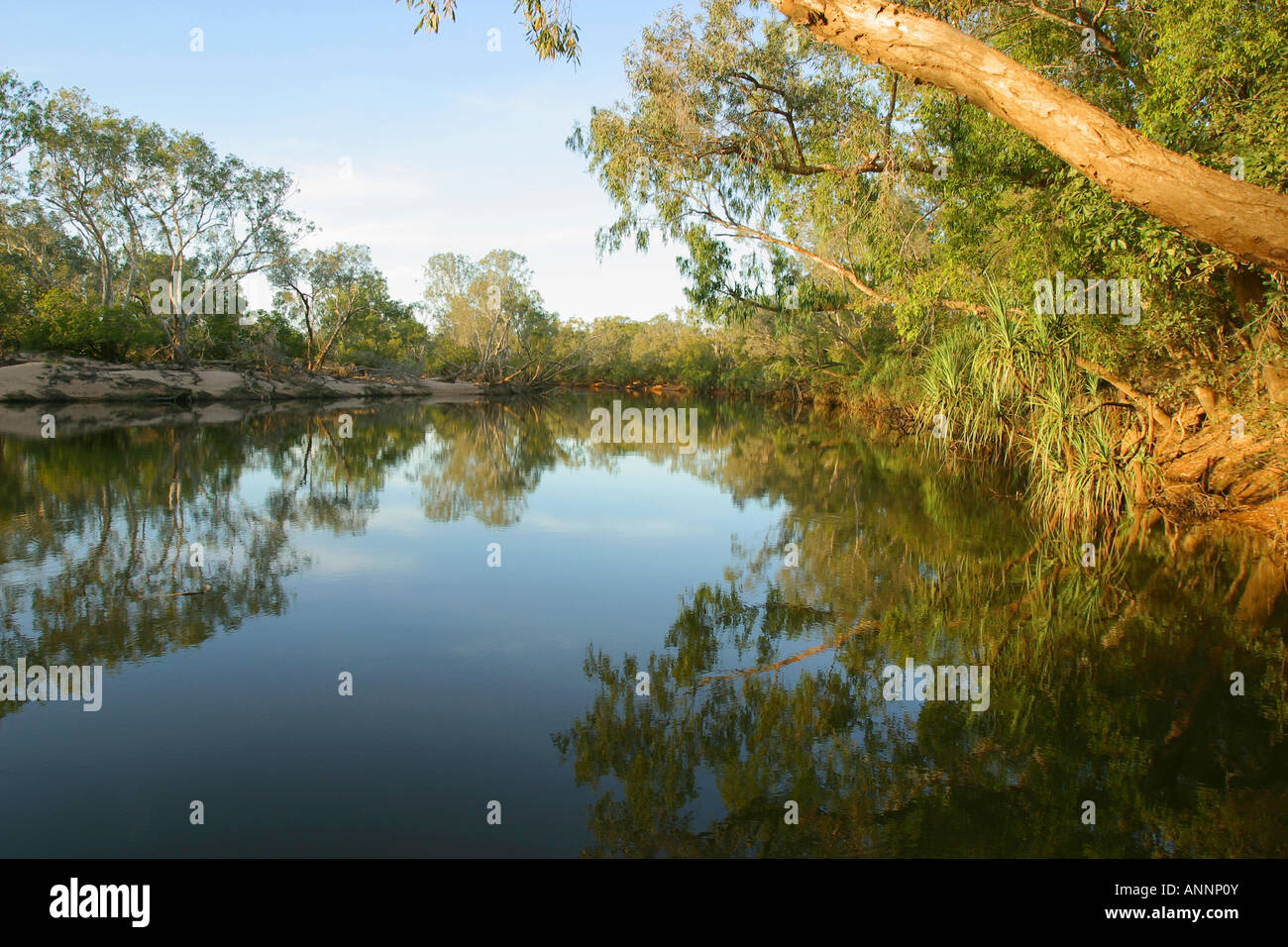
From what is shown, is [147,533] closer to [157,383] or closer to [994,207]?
[994,207]

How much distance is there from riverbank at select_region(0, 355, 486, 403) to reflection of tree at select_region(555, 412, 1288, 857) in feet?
88.9

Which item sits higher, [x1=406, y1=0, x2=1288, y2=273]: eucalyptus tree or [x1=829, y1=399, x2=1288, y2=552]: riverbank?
[x1=406, y1=0, x2=1288, y2=273]: eucalyptus tree

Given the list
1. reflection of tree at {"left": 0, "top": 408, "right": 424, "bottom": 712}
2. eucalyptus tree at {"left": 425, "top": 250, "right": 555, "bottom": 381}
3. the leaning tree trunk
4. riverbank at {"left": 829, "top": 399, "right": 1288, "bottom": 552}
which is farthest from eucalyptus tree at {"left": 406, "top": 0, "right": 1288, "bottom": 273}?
eucalyptus tree at {"left": 425, "top": 250, "right": 555, "bottom": 381}

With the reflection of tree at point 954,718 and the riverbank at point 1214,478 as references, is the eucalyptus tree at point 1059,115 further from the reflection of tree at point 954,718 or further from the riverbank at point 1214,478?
the riverbank at point 1214,478

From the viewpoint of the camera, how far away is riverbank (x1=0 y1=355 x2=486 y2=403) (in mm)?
25188

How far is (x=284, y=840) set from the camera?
9.94 feet

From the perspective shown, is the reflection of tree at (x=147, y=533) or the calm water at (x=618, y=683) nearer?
the calm water at (x=618, y=683)

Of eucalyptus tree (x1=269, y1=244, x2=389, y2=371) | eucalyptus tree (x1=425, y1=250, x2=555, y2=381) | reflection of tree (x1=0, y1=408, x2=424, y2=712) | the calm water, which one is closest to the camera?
the calm water

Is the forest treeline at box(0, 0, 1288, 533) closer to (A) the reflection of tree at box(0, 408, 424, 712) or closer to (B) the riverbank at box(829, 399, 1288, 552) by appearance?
(B) the riverbank at box(829, 399, 1288, 552)

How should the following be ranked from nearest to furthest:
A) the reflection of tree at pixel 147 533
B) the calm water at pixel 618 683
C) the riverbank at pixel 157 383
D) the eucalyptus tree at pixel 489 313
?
the calm water at pixel 618 683
the reflection of tree at pixel 147 533
the riverbank at pixel 157 383
the eucalyptus tree at pixel 489 313

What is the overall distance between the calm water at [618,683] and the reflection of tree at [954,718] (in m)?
0.02

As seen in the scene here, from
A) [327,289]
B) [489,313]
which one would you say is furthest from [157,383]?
[489,313]

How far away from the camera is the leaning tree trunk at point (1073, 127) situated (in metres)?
4.75

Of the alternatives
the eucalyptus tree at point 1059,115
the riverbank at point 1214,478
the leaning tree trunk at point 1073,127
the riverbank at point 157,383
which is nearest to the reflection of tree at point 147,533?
the eucalyptus tree at point 1059,115
